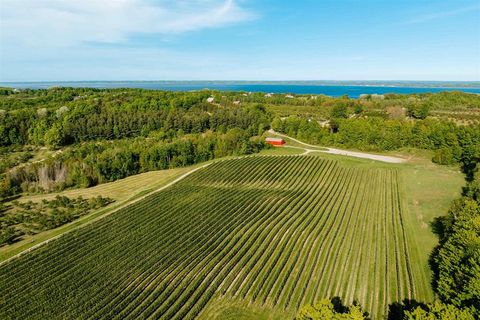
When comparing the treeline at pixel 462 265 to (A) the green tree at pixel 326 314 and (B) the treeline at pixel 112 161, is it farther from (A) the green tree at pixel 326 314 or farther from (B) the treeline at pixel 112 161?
(B) the treeline at pixel 112 161

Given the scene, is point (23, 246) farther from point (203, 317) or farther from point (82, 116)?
point (82, 116)

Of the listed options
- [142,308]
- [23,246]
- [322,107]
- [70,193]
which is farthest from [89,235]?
[322,107]

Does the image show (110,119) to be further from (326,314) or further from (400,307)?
(400,307)

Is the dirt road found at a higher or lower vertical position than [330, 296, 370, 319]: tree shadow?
higher

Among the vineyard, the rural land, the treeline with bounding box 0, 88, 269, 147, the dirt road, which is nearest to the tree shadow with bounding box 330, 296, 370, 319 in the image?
the rural land

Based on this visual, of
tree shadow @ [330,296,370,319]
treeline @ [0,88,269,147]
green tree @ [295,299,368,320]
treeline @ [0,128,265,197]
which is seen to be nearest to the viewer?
green tree @ [295,299,368,320]

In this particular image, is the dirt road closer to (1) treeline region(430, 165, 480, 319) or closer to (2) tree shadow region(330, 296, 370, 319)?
(1) treeline region(430, 165, 480, 319)

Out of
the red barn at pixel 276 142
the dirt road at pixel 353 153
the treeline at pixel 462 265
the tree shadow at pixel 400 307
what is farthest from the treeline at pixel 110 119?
the tree shadow at pixel 400 307
